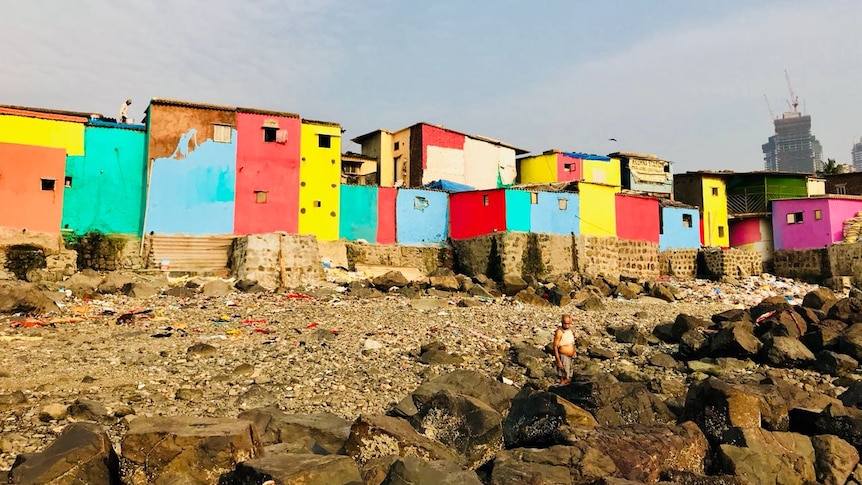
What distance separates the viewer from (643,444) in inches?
236

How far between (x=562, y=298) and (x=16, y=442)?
1721 cm

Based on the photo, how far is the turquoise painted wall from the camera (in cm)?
2148

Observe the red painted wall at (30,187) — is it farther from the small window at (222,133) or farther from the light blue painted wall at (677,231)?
the light blue painted wall at (677,231)

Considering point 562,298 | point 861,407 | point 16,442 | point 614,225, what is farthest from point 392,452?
point 614,225

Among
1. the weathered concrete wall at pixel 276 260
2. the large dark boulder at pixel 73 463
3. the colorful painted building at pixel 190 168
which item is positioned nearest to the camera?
the large dark boulder at pixel 73 463

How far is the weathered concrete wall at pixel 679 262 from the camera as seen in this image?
32.4m

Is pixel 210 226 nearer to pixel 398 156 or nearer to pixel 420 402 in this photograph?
pixel 398 156

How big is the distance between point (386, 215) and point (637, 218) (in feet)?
46.4

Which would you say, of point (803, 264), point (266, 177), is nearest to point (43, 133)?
point (266, 177)

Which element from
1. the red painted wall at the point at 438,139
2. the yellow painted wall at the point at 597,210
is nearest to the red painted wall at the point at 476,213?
the yellow painted wall at the point at 597,210

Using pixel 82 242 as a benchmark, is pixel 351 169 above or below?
above

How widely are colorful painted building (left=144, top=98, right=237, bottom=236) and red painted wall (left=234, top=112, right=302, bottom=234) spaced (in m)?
0.37

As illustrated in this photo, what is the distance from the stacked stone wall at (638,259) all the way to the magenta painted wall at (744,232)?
10.7 meters

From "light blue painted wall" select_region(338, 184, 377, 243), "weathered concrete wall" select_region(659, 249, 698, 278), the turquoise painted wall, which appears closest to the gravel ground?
the turquoise painted wall
